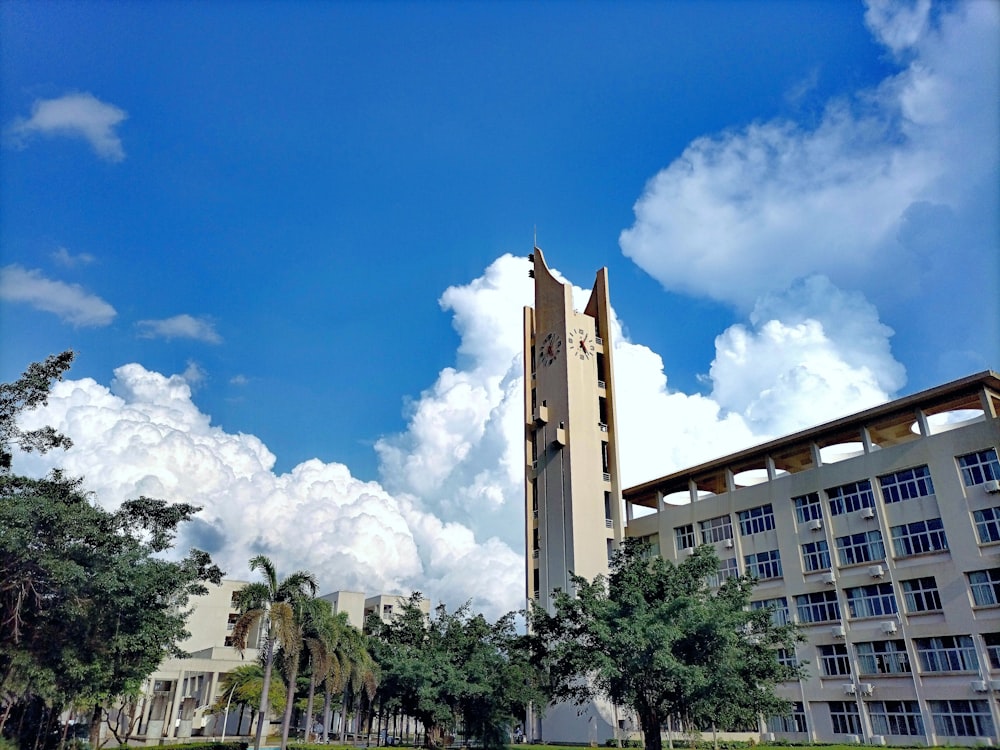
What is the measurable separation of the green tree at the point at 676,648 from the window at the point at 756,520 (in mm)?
11178

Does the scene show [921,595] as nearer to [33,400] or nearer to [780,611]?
[780,611]

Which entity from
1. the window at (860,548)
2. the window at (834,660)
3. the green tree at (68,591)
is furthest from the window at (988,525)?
the green tree at (68,591)

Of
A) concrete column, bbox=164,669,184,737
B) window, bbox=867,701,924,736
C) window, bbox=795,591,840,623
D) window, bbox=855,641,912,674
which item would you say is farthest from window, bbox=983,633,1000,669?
concrete column, bbox=164,669,184,737

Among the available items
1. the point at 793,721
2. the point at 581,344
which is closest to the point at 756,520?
the point at 793,721

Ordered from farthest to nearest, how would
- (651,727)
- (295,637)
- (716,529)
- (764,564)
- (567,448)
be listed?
(567,448)
(716,529)
(764,564)
(295,637)
(651,727)

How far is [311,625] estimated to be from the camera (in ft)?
105

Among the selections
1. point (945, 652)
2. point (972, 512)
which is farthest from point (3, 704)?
point (972, 512)

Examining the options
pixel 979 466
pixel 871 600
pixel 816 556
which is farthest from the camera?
pixel 816 556

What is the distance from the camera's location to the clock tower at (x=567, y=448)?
4459 centimetres

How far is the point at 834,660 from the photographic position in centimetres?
3478

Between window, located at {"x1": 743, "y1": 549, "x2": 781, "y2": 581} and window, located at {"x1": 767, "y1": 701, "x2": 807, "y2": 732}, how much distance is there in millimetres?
6261

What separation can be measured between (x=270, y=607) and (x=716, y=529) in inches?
997

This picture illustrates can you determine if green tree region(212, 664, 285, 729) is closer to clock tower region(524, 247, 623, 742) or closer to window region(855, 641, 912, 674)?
clock tower region(524, 247, 623, 742)

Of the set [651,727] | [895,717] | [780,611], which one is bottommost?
[651,727]
